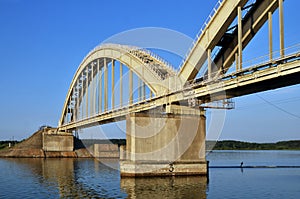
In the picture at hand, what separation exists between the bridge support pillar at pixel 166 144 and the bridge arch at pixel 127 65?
3744 mm

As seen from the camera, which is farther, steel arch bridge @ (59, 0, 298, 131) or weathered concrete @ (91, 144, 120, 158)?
weathered concrete @ (91, 144, 120, 158)

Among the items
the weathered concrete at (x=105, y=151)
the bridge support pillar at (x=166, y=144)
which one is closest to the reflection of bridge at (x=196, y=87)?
the bridge support pillar at (x=166, y=144)

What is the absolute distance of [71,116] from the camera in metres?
99.4

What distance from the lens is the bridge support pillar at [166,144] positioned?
37500mm

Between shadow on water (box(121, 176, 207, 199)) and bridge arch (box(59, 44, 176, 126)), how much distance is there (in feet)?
30.7

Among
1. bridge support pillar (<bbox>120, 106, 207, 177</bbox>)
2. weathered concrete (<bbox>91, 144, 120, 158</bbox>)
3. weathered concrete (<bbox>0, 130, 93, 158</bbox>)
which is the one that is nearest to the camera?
bridge support pillar (<bbox>120, 106, 207, 177</bbox>)

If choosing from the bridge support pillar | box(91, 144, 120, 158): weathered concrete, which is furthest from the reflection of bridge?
box(91, 144, 120, 158): weathered concrete

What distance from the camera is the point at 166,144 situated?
38406mm

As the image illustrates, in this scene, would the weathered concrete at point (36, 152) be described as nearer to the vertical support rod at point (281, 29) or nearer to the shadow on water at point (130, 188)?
the shadow on water at point (130, 188)

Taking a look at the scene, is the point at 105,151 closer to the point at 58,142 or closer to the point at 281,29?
the point at 58,142

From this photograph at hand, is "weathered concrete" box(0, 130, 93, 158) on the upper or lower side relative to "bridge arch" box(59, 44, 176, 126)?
lower

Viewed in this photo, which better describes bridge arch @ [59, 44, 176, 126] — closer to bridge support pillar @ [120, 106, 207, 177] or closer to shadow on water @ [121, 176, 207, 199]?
bridge support pillar @ [120, 106, 207, 177]

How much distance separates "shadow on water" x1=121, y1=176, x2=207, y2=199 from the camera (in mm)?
28594

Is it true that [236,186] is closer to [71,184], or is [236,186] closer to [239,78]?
[239,78]
